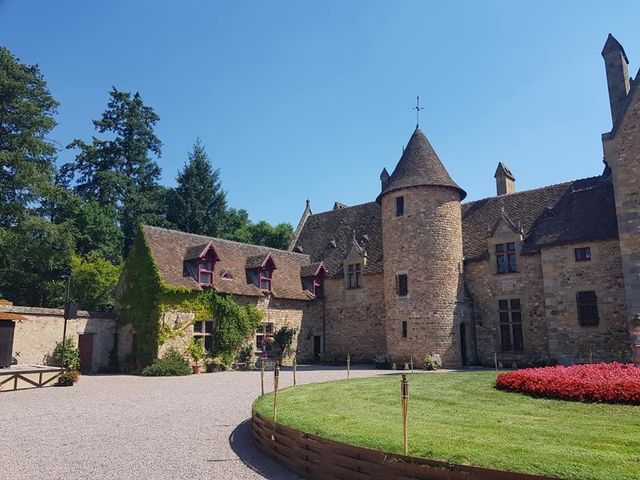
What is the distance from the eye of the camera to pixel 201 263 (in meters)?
25.8

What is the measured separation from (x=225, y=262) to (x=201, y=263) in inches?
81.5

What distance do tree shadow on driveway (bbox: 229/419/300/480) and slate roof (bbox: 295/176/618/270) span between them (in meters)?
18.2

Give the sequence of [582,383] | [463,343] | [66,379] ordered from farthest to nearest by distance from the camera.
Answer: [463,343]
[66,379]
[582,383]

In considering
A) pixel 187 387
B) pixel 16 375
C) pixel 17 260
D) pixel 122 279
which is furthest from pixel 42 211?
pixel 187 387

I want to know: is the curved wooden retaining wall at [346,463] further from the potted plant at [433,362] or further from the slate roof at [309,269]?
the slate roof at [309,269]

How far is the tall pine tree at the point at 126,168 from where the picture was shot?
143 ft

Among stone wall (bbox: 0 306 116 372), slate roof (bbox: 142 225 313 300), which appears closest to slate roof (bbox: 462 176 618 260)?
slate roof (bbox: 142 225 313 300)

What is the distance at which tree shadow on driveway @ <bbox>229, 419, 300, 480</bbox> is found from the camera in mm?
7363

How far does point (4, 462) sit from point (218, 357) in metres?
17.3

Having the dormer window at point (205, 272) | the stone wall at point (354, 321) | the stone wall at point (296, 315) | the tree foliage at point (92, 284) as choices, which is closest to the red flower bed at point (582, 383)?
the stone wall at point (354, 321)

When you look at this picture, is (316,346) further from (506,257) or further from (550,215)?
(550,215)

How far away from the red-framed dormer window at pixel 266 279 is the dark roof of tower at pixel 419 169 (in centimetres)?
759

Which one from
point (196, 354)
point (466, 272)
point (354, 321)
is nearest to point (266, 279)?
point (354, 321)

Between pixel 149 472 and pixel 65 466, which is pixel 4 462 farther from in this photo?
pixel 149 472
